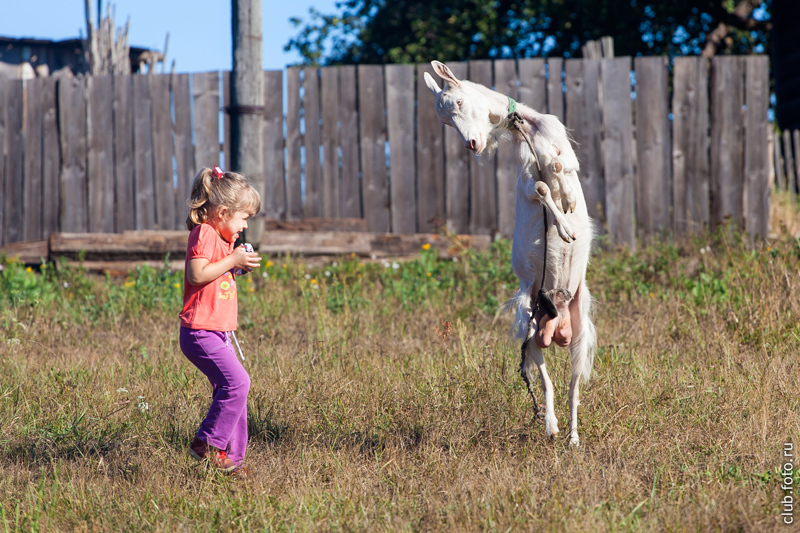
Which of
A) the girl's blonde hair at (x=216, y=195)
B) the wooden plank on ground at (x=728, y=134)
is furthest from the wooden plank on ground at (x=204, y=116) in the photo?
the wooden plank on ground at (x=728, y=134)

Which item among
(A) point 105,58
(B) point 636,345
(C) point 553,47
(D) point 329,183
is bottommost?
(B) point 636,345

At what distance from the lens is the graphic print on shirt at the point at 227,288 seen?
123 inches

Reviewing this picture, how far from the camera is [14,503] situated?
2828 mm

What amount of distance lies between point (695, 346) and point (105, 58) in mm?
12239

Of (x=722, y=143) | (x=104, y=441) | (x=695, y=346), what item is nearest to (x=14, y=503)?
(x=104, y=441)

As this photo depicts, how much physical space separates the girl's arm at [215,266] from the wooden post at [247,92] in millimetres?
3678

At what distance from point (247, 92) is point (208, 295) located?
12.6 ft

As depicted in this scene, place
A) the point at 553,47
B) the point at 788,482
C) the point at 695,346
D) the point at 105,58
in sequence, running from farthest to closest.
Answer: the point at 553,47 → the point at 105,58 → the point at 695,346 → the point at 788,482

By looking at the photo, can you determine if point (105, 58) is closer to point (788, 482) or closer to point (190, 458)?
point (190, 458)

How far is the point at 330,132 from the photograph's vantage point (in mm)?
7457

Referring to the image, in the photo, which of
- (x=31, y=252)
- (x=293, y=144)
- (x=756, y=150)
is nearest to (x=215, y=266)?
(x=293, y=144)

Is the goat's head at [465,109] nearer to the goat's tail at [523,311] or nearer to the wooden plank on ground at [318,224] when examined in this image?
the goat's tail at [523,311]

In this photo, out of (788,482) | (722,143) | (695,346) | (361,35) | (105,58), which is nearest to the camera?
(788,482)

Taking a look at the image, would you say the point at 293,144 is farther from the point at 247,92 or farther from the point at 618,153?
the point at 618,153
